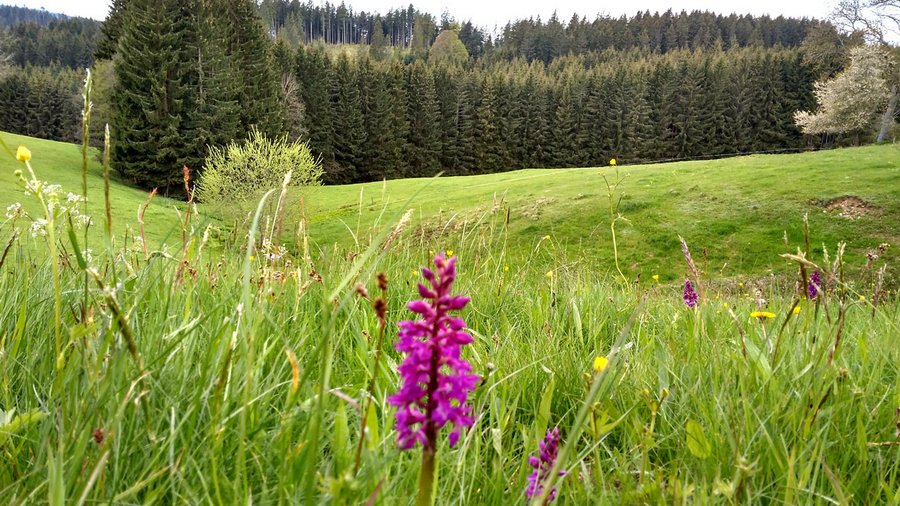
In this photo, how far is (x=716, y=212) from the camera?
22.5m

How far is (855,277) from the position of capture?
16.0m

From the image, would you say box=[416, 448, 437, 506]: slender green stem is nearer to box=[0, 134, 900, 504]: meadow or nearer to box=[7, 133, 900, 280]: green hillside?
box=[0, 134, 900, 504]: meadow

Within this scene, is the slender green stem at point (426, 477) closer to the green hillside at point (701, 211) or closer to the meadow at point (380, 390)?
the meadow at point (380, 390)

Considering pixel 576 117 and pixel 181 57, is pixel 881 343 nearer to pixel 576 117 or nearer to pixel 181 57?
pixel 181 57

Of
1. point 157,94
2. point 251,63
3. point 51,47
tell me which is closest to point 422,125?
point 251,63

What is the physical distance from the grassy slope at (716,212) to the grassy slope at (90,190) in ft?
27.7

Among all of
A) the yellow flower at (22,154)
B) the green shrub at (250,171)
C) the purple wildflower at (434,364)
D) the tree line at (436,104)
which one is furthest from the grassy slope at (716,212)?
the tree line at (436,104)

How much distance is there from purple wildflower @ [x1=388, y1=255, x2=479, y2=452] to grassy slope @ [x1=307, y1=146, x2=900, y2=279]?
14.6 m

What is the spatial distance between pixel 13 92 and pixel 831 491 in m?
93.8

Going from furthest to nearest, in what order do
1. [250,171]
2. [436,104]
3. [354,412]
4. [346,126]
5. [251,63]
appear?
[436,104] < [346,126] < [251,63] < [250,171] < [354,412]

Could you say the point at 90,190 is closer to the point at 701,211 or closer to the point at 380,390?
the point at 701,211

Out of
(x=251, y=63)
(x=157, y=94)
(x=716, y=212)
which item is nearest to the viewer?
(x=716, y=212)

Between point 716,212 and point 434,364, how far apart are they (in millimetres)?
24619

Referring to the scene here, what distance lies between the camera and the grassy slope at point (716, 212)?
18.9 meters
